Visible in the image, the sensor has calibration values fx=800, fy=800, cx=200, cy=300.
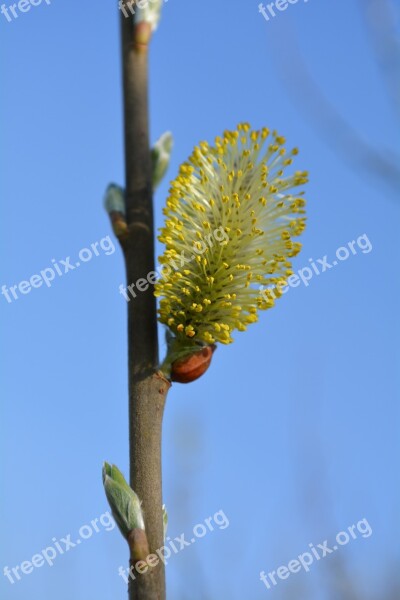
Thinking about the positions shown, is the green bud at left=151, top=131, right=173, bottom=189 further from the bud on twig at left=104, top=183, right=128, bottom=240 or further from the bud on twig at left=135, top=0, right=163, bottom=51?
the bud on twig at left=135, top=0, right=163, bottom=51

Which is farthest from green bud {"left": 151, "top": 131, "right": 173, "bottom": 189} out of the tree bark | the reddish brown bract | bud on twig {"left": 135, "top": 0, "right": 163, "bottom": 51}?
the reddish brown bract

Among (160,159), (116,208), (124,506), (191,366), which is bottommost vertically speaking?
(124,506)

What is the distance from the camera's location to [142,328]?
1.53 metres

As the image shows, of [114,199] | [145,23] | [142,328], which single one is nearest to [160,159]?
[114,199]

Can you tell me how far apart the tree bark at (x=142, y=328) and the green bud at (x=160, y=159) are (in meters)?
0.09

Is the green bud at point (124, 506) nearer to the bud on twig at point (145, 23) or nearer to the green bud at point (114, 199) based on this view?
the green bud at point (114, 199)

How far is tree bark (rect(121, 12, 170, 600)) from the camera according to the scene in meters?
1.39

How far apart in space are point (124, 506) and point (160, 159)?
Result: 79 cm

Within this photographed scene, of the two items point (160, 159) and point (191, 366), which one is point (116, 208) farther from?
point (191, 366)

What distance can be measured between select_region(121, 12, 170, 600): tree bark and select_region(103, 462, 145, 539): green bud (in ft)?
0.07

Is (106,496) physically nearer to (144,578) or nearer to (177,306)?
(144,578)

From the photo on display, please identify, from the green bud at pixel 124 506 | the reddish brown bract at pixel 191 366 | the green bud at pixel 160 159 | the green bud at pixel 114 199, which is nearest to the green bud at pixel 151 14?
the green bud at pixel 160 159

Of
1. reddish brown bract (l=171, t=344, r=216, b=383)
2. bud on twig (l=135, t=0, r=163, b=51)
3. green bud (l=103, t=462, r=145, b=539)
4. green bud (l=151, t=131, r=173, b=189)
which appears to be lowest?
green bud (l=103, t=462, r=145, b=539)

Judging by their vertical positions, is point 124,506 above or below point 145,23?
below
